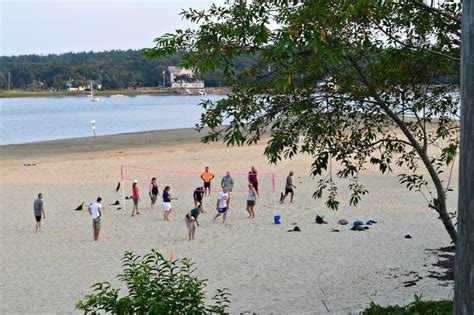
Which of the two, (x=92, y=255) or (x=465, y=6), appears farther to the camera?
(x=92, y=255)

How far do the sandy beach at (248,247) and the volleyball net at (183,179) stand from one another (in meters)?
0.21

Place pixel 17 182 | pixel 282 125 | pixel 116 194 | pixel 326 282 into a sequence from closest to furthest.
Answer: pixel 282 125 < pixel 326 282 < pixel 116 194 < pixel 17 182

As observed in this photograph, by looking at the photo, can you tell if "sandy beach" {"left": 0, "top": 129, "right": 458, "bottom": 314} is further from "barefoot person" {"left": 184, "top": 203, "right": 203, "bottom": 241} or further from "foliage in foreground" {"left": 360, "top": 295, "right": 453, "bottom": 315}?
"foliage in foreground" {"left": 360, "top": 295, "right": 453, "bottom": 315}

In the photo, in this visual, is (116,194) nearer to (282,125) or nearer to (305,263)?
(305,263)

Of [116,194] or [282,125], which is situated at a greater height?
[282,125]

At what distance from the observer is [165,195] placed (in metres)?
21.1

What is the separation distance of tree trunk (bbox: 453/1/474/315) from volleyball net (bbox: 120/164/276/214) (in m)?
19.8

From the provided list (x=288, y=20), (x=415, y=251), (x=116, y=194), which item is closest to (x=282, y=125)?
(x=288, y=20)

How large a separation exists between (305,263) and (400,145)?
6293 mm

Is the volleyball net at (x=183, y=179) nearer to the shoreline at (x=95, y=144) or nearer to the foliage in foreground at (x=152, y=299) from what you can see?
the shoreline at (x=95, y=144)

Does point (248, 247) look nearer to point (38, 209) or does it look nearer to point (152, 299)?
point (38, 209)

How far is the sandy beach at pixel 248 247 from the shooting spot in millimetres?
13867

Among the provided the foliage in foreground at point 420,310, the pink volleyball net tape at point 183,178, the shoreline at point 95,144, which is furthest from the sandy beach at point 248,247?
the shoreline at point 95,144

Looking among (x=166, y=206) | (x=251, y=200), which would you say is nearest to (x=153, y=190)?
(x=166, y=206)
